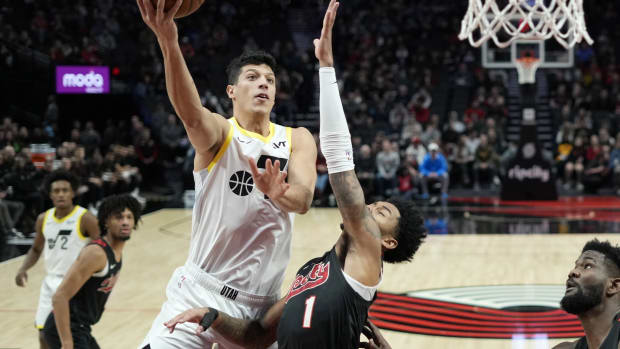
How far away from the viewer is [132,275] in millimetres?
8312

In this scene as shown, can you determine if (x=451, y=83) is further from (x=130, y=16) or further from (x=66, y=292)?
(x=66, y=292)

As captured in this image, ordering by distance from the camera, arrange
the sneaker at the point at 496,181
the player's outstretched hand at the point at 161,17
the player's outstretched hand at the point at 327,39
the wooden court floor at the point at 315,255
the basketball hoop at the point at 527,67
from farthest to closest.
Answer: the sneaker at the point at 496,181, the basketball hoop at the point at 527,67, the wooden court floor at the point at 315,255, the player's outstretched hand at the point at 327,39, the player's outstretched hand at the point at 161,17

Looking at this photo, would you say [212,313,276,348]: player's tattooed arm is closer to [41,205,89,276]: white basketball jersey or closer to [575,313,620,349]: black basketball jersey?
[575,313,620,349]: black basketball jersey

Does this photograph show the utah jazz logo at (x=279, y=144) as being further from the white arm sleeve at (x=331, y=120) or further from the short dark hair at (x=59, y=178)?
the short dark hair at (x=59, y=178)

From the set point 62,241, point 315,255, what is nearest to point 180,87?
point 62,241

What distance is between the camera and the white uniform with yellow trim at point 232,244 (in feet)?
10.3

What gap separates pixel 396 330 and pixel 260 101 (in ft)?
11.0

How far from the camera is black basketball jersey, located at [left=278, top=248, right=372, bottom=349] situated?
2.93 meters

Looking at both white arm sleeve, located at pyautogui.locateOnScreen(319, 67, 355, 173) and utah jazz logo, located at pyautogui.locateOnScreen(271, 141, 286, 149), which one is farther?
utah jazz logo, located at pyautogui.locateOnScreen(271, 141, 286, 149)

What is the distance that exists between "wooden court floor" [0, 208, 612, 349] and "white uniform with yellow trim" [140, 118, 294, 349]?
271cm

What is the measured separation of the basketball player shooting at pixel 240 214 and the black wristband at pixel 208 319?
14cm

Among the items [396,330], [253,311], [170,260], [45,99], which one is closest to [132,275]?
[170,260]

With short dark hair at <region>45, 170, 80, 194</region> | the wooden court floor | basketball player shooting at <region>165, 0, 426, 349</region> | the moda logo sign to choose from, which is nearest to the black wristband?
basketball player shooting at <region>165, 0, 426, 349</region>

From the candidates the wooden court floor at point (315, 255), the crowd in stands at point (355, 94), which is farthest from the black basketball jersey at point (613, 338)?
the crowd in stands at point (355, 94)
